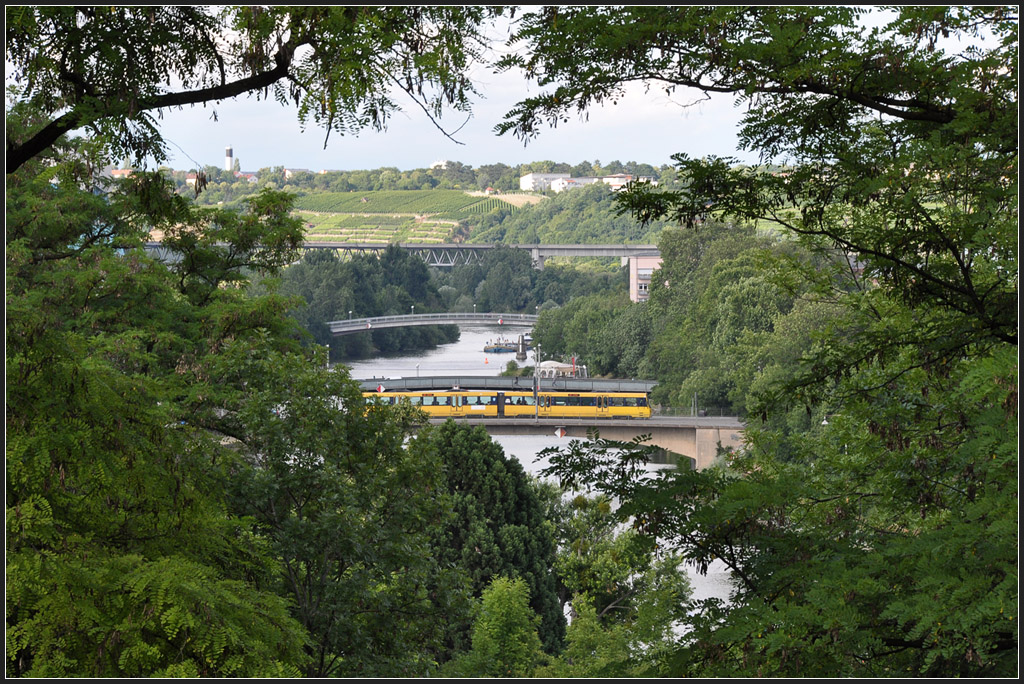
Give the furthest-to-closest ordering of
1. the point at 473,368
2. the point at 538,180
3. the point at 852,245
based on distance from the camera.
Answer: the point at 473,368 → the point at 538,180 → the point at 852,245

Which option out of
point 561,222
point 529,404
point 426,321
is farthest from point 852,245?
point 529,404

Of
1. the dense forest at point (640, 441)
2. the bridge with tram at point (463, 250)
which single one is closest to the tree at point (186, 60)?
the dense forest at point (640, 441)

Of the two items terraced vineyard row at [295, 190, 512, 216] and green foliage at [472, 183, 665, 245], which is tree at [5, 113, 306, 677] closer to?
green foliage at [472, 183, 665, 245]

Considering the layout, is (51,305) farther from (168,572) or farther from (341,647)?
(168,572)

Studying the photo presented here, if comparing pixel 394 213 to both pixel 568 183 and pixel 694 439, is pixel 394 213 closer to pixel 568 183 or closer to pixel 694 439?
pixel 568 183

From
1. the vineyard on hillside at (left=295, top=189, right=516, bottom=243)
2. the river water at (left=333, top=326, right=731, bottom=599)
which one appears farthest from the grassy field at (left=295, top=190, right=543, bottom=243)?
the river water at (left=333, top=326, right=731, bottom=599)

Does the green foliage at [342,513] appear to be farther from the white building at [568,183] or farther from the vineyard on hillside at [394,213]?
the vineyard on hillside at [394,213]
